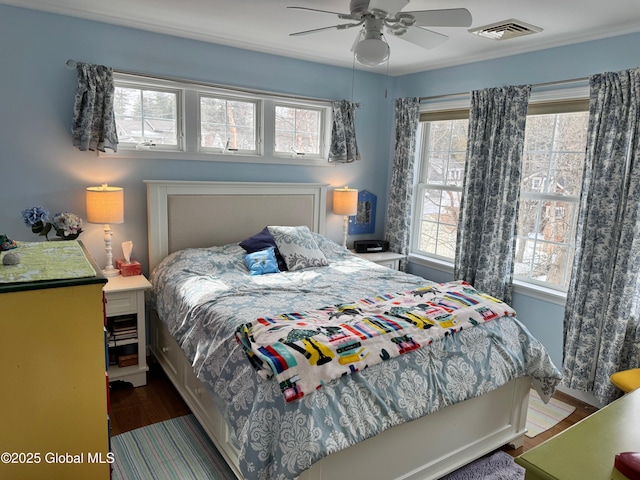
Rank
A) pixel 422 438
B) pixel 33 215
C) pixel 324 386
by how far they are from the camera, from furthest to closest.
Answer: pixel 33 215, pixel 422 438, pixel 324 386

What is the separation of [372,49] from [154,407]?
8.30 feet

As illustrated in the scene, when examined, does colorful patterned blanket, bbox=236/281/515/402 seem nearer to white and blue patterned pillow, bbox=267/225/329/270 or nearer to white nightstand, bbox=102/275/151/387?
white and blue patterned pillow, bbox=267/225/329/270

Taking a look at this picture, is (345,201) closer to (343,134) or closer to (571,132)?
(343,134)

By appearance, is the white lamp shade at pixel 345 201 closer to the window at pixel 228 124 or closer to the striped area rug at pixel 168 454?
the window at pixel 228 124

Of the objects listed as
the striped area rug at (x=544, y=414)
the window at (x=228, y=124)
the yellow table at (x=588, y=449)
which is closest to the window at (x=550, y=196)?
the striped area rug at (x=544, y=414)

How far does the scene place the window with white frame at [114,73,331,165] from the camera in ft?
11.3

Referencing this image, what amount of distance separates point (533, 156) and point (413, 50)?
132 cm

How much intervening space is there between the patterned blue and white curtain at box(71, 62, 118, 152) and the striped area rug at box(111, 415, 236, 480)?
76.0 inches

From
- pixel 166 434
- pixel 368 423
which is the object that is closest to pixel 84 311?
pixel 368 423

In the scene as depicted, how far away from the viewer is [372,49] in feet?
7.30

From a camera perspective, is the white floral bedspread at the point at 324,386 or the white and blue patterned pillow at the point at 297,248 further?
the white and blue patterned pillow at the point at 297,248

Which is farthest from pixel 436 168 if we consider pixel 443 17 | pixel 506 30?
pixel 443 17

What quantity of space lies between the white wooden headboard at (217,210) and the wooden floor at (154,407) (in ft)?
2.96

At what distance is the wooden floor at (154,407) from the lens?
2.70 metres
